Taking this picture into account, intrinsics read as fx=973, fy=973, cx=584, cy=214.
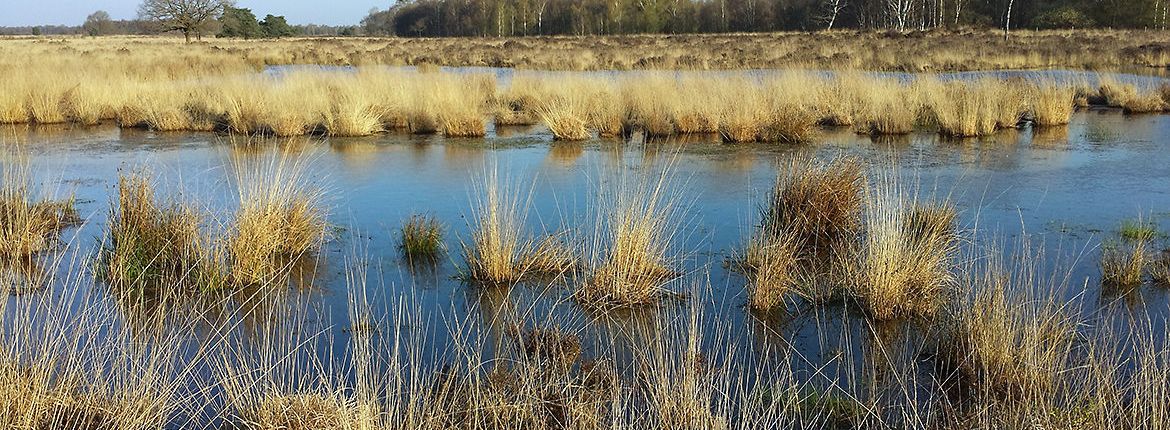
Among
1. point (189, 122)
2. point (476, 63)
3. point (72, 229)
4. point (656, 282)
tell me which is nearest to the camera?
point (656, 282)

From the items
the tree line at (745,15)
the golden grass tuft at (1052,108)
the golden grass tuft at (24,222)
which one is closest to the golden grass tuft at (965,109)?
the golden grass tuft at (1052,108)

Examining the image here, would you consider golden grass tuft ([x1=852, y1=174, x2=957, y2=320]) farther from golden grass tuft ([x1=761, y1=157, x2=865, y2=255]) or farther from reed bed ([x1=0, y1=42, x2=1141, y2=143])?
reed bed ([x1=0, y1=42, x2=1141, y2=143])

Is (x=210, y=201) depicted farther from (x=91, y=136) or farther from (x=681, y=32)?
(x=681, y=32)

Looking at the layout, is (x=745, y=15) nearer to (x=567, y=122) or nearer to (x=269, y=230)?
(x=567, y=122)

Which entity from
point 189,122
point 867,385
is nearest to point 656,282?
→ point 867,385

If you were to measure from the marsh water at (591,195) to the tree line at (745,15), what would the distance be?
30275 mm

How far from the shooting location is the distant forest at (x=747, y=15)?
145 ft

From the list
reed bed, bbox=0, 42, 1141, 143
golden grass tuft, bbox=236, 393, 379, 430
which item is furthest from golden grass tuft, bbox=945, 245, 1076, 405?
reed bed, bbox=0, 42, 1141, 143

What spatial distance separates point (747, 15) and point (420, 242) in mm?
53513

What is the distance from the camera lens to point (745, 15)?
58.5 meters

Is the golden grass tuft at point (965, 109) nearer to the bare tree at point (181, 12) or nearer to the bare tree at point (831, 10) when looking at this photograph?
the bare tree at point (831, 10)

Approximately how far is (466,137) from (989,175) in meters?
6.87

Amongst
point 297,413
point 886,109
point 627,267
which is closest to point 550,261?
point 627,267

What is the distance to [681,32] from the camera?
56969mm
